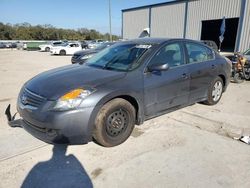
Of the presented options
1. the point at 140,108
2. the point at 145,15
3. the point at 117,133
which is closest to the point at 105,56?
the point at 140,108

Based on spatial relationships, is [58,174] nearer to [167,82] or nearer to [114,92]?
[114,92]

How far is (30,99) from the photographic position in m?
3.21

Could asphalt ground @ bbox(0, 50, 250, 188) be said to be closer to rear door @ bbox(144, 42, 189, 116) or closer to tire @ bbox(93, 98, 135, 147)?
tire @ bbox(93, 98, 135, 147)

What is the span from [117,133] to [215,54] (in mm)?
3298

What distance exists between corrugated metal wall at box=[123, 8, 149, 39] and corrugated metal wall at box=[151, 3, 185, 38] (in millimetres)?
1442

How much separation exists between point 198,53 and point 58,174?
3.65m

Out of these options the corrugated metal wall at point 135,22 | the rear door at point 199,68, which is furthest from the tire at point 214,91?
the corrugated metal wall at point 135,22

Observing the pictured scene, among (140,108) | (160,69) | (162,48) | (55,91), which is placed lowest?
(140,108)

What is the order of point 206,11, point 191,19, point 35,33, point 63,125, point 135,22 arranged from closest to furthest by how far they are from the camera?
1. point 63,125
2. point 206,11
3. point 191,19
4. point 135,22
5. point 35,33

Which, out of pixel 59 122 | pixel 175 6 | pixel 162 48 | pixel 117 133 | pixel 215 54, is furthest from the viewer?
pixel 175 6

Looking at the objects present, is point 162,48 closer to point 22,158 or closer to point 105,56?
point 105,56

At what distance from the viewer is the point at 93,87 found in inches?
121

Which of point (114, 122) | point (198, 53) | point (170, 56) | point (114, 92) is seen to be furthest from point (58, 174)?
point (198, 53)

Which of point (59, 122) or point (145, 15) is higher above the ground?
point (145, 15)
